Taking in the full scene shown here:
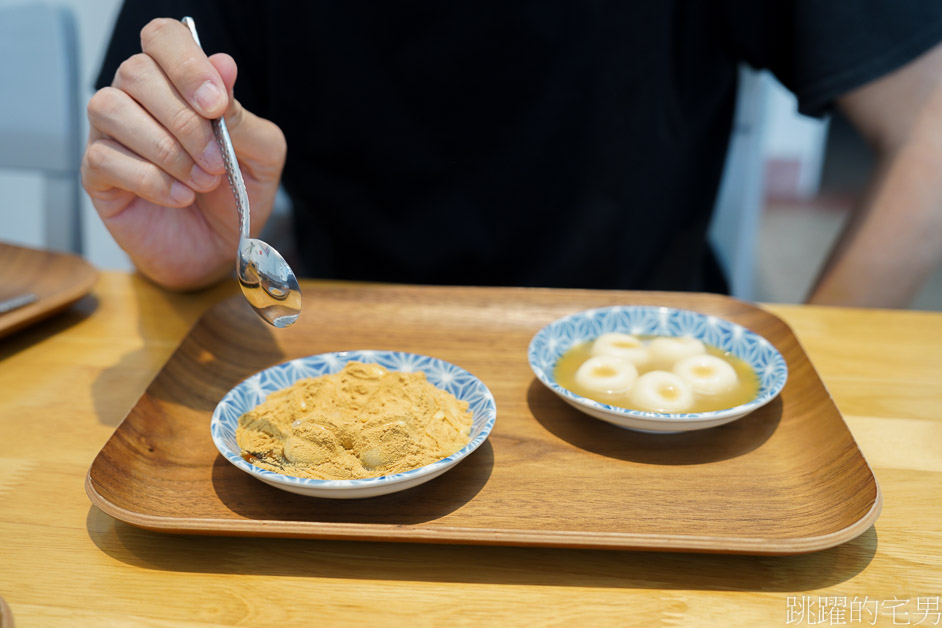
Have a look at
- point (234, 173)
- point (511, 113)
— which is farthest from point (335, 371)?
point (511, 113)

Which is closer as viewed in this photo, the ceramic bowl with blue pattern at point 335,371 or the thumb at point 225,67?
the ceramic bowl with blue pattern at point 335,371

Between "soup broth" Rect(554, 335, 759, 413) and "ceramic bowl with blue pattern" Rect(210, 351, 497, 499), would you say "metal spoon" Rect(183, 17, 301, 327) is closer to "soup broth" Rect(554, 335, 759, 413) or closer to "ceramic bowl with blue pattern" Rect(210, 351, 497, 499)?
"ceramic bowl with blue pattern" Rect(210, 351, 497, 499)

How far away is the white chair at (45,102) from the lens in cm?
133

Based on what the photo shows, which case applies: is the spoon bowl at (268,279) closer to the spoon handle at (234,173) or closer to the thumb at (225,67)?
the spoon handle at (234,173)

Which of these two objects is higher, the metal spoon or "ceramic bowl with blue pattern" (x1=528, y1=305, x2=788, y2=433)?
the metal spoon

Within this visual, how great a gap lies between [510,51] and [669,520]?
84cm

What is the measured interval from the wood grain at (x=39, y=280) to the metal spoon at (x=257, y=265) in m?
0.35

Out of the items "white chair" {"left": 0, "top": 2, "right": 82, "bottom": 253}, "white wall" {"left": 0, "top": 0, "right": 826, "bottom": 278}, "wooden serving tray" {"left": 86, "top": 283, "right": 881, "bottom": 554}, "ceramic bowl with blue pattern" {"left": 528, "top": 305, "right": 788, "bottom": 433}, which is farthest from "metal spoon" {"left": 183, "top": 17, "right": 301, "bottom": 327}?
"white wall" {"left": 0, "top": 0, "right": 826, "bottom": 278}

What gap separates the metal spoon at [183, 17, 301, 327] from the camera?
0.76 m

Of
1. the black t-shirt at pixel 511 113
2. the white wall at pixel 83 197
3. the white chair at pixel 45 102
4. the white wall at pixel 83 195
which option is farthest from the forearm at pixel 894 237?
the white wall at pixel 83 197

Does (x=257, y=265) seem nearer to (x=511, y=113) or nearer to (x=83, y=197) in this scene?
(x=511, y=113)

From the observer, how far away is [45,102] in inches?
52.9

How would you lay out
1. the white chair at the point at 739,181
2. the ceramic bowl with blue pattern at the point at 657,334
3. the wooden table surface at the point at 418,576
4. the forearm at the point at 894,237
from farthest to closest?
the white chair at the point at 739,181 < the forearm at the point at 894,237 < the ceramic bowl with blue pattern at the point at 657,334 < the wooden table surface at the point at 418,576

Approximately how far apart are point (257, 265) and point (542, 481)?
14.2 inches
